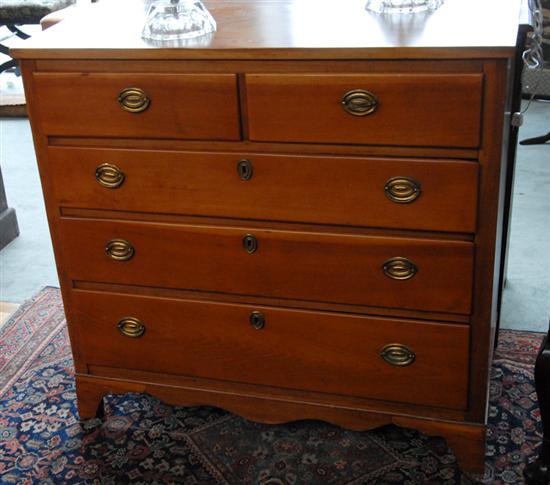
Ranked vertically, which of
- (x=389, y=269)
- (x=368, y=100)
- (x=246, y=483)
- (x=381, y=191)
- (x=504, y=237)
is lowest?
(x=246, y=483)

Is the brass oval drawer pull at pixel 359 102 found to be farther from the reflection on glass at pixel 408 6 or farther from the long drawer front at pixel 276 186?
the reflection on glass at pixel 408 6

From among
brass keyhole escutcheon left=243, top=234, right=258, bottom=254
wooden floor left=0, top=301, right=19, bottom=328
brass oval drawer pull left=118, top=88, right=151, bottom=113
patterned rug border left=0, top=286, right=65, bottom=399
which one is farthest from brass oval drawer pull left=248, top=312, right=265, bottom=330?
wooden floor left=0, top=301, right=19, bottom=328

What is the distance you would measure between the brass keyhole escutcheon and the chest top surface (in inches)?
15.2

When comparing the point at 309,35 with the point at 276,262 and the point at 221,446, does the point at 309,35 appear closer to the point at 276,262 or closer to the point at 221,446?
the point at 276,262

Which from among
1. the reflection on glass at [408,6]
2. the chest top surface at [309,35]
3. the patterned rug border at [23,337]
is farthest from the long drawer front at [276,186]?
the patterned rug border at [23,337]

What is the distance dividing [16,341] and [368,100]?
4.76 ft

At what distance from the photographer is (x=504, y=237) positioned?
228 cm

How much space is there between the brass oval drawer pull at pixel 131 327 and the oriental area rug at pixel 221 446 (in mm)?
281

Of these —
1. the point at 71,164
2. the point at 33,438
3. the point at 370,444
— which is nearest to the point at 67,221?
the point at 71,164

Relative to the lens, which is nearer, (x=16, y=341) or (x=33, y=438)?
(x=33, y=438)

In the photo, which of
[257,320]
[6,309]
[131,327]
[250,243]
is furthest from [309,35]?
[6,309]

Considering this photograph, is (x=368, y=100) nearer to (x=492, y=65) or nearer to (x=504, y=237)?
Answer: (x=492, y=65)

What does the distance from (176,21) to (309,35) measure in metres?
0.27

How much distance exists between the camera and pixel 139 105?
1780 mm
